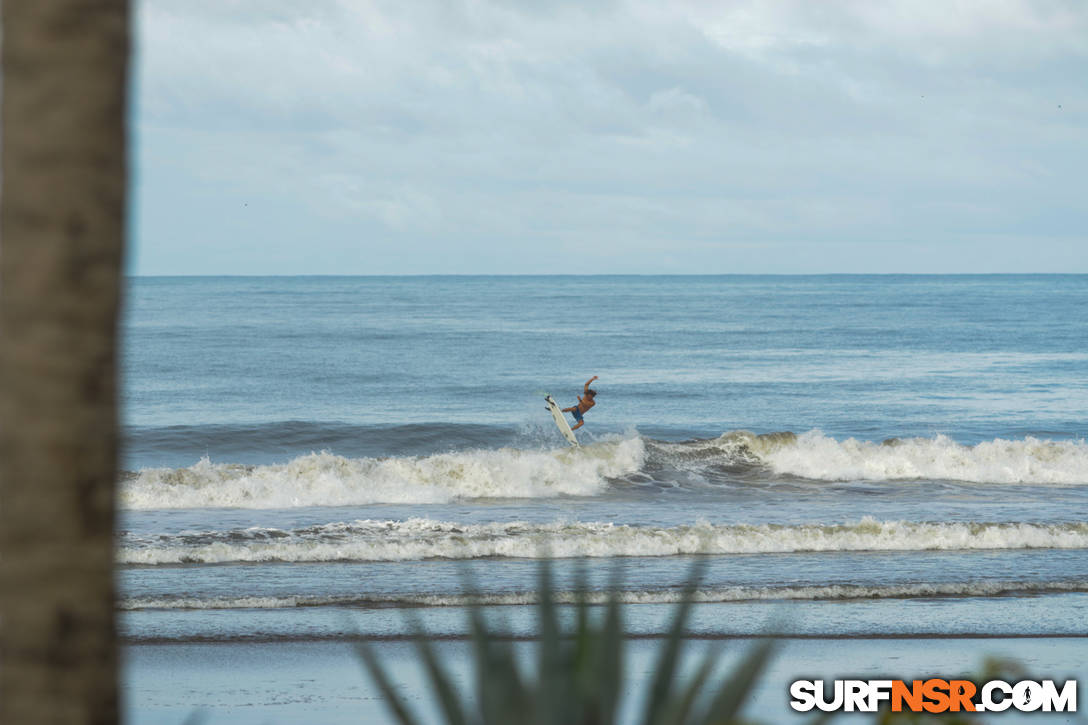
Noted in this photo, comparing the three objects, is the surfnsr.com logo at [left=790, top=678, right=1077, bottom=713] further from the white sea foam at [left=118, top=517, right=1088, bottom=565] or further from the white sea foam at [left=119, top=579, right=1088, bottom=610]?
the white sea foam at [left=118, top=517, right=1088, bottom=565]

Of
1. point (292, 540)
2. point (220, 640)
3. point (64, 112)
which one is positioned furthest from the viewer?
point (292, 540)

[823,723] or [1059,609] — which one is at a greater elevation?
[823,723]

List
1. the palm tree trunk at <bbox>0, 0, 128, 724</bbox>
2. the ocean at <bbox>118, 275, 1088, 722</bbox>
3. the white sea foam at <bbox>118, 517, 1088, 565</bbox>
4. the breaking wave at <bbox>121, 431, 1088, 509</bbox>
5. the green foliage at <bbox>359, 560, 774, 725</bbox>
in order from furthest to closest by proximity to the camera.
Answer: the breaking wave at <bbox>121, 431, 1088, 509</bbox>
the white sea foam at <bbox>118, 517, 1088, 565</bbox>
the ocean at <bbox>118, 275, 1088, 722</bbox>
the green foliage at <bbox>359, 560, 774, 725</bbox>
the palm tree trunk at <bbox>0, 0, 128, 724</bbox>

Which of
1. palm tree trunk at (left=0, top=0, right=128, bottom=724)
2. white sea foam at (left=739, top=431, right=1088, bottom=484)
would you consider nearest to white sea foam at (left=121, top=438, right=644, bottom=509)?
white sea foam at (left=739, top=431, right=1088, bottom=484)

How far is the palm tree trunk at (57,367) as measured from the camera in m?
2.10

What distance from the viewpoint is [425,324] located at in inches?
2363

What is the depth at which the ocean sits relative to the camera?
10.5 metres

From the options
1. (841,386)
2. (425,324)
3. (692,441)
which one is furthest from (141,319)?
(692,441)

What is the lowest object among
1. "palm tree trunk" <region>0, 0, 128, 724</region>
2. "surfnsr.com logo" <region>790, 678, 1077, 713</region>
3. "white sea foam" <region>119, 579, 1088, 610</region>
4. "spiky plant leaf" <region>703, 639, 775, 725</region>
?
"white sea foam" <region>119, 579, 1088, 610</region>

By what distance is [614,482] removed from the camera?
2045cm

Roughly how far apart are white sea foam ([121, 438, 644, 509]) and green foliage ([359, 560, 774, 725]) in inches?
595

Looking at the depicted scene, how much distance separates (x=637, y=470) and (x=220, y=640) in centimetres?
1282

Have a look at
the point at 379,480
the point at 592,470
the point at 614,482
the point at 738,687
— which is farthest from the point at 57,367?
the point at 592,470

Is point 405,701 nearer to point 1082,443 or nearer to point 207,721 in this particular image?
point 207,721
